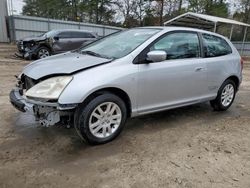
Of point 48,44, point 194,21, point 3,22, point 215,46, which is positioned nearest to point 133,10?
point 194,21

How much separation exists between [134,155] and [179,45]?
80.2 inches

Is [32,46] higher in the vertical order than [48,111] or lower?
lower

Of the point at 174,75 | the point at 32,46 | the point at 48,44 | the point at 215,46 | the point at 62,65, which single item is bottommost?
the point at 32,46

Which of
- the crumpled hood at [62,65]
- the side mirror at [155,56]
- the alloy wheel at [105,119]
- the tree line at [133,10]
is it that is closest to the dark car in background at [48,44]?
the crumpled hood at [62,65]

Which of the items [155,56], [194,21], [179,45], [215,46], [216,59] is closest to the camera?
[155,56]

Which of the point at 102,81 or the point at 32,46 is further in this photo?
the point at 32,46

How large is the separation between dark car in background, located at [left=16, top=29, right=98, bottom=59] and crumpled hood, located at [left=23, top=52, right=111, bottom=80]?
7.65 metres

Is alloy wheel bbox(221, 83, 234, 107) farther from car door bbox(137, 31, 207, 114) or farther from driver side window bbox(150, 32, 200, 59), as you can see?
driver side window bbox(150, 32, 200, 59)

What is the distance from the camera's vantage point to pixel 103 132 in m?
3.50

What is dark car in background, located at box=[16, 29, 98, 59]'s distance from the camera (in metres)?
11.6

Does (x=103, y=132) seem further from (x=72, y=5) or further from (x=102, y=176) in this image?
(x=72, y=5)

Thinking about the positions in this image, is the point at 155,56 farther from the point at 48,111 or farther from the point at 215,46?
the point at 215,46

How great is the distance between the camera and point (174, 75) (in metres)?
4.07

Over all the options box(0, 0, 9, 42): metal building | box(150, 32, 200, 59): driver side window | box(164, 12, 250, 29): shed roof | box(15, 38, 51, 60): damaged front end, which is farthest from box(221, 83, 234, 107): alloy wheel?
box(0, 0, 9, 42): metal building
